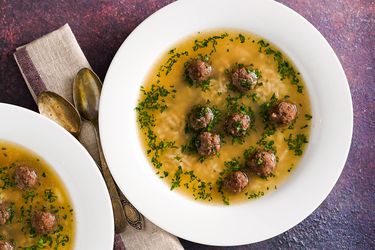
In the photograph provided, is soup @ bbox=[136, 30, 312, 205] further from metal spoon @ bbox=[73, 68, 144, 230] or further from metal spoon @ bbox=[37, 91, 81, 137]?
metal spoon @ bbox=[37, 91, 81, 137]

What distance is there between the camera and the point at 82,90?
633cm

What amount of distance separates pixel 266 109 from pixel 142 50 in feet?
4.68

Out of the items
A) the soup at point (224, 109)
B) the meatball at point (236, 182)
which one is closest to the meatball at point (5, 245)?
the soup at point (224, 109)

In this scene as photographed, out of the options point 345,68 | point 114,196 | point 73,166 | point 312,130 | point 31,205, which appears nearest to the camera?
point 73,166

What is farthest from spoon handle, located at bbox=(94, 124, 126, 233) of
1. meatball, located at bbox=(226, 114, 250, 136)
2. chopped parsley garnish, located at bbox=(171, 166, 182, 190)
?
meatball, located at bbox=(226, 114, 250, 136)

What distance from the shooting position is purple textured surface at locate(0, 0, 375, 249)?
6648mm

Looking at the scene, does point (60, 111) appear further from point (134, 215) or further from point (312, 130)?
point (312, 130)

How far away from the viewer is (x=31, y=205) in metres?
6.15

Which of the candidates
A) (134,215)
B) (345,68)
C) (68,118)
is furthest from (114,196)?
(345,68)

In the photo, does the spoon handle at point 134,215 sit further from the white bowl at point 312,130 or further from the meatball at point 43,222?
the meatball at point 43,222

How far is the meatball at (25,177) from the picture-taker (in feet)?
19.5

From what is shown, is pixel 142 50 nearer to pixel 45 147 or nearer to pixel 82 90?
pixel 82 90

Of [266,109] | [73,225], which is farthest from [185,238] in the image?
[266,109]

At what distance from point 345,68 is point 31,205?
3.77 meters
